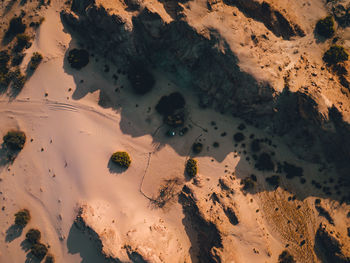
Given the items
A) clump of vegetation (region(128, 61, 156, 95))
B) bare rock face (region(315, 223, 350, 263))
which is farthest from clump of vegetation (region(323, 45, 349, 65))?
clump of vegetation (region(128, 61, 156, 95))

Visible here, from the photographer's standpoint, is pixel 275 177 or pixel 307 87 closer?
pixel 307 87

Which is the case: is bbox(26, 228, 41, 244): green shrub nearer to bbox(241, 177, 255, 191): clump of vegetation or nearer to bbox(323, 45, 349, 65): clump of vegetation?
bbox(241, 177, 255, 191): clump of vegetation

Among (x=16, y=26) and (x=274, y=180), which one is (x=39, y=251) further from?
(x=274, y=180)

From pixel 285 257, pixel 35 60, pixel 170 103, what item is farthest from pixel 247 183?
pixel 35 60

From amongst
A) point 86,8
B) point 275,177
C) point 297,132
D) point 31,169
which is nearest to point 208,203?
point 275,177

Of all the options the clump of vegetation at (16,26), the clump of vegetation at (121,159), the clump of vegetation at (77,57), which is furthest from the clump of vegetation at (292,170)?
the clump of vegetation at (16,26)

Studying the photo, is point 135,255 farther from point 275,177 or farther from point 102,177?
point 275,177

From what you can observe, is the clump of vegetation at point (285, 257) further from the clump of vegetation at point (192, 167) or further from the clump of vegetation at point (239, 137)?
the clump of vegetation at point (239, 137)
